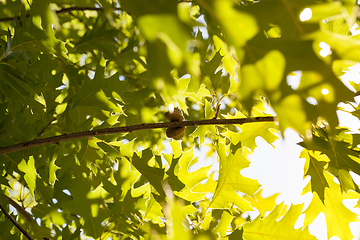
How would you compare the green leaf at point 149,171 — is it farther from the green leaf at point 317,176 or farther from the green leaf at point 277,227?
the green leaf at point 317,176

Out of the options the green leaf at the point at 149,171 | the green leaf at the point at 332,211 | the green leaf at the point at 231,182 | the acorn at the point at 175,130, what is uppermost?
the acorn at the point at 175,130

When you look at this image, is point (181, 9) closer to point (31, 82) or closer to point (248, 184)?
point (31, 82)

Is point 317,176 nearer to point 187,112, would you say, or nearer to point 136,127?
point 187,112

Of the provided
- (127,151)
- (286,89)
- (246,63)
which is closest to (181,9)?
(246,63)

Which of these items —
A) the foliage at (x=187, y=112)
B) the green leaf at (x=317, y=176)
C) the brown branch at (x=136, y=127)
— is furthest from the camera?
the green leaf at (x=317, y=176)

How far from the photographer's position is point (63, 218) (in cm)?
140

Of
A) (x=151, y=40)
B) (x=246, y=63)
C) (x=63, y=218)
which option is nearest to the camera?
(x=151, y=40)

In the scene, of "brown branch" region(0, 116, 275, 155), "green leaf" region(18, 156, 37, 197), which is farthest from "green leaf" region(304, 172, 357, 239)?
"green leaf" region(18, 156, 37, 197)

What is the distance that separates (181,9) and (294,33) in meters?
0.33

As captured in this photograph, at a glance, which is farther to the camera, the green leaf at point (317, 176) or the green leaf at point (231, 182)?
the green leaf at point (231, 182)

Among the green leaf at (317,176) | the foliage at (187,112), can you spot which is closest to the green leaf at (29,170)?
the foliage at (187,112)

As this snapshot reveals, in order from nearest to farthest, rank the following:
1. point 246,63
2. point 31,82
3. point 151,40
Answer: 1. point 151,40
2. point 246,63
3. point 31,82

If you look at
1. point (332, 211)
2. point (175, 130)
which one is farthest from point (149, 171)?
point (332, 211)

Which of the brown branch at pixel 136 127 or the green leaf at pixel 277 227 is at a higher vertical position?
the brown branch at pixel 136 127
